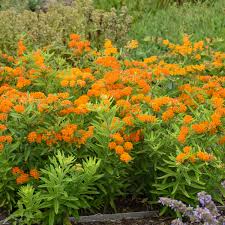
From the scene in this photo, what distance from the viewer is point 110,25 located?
7695 mm

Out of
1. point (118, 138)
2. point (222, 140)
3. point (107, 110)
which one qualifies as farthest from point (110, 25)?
point (118, 138)

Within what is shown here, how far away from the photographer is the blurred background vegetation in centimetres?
718

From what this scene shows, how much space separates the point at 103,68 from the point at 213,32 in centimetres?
350

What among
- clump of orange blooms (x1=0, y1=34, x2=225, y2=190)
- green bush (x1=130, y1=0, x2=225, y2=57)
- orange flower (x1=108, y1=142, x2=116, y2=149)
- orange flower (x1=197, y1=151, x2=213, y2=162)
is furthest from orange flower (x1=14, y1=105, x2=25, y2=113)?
green bush (x1=130, y1=0, x2=225, y2=57)

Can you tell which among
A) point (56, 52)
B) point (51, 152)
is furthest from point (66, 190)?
point (56, 52)

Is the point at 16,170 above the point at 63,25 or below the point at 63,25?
A: above

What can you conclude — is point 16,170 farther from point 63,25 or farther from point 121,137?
point 63,25

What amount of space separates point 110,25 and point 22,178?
3.91 metres

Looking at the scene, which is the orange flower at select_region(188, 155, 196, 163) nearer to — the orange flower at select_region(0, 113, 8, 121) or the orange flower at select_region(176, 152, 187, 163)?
the orange flower at select_region(176, 152, 187, 163)

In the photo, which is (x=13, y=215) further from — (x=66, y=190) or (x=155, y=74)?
(x=155, y=74)

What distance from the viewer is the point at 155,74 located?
5199 millimetres

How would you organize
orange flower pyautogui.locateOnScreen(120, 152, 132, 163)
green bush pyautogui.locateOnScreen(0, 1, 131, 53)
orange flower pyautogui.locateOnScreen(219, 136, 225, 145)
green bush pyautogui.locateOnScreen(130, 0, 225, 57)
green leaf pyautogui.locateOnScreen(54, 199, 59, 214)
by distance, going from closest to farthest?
green leaf pyautogui.locateOnScreen(54, 199, 59, 214) < orange flower pyautogui.locateOnScreen(120, 152, 132, 163) < orange flower pyautogui.locateOnScreen(219, 136, 225, 145) < green bush pyautogui.locateOnScreen(0, 1, 131, 53) < green bush pyautogui.locateOnScreen(130, 0, 225, 57)

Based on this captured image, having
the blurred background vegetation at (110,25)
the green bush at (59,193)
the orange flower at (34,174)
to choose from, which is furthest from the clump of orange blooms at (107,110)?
the blurred background vegetation at (110,25)

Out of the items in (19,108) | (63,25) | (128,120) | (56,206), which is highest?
(19,108)
